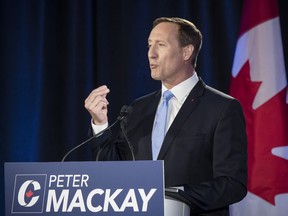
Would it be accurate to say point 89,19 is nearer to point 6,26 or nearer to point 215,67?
point 6,26

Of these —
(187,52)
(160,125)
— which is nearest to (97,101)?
(160,125)

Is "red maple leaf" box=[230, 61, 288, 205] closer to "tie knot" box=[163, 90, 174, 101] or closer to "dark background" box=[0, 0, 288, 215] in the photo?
"dark background" box=[0, 0, 288, 215]

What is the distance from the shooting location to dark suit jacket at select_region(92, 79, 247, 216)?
1919mm

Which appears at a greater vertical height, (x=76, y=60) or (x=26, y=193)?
(x=76, y=60)

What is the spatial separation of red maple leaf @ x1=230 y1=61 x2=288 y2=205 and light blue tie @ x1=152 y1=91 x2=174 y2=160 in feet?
2.83

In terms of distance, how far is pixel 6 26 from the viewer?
131 inches

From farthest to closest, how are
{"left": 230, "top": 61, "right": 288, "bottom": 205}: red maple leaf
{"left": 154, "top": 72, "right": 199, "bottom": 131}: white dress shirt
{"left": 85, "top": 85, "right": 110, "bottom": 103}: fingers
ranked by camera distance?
{"left": 230, "top": 61, "right": 288, "bottom": 205}: red maple leaf
{"left": 154, "top": 72, "right": 199, "bottom": 131}: white dress shirt
{"left": 85, "top": 85, "right": 110, "bottom": 103}: fingers

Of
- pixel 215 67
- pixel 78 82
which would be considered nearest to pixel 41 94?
pixel 78 82

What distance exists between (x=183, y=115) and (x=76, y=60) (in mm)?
1305

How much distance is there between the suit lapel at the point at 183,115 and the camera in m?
2.04

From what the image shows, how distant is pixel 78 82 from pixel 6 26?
2.06ft

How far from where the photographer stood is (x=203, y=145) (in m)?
2.03

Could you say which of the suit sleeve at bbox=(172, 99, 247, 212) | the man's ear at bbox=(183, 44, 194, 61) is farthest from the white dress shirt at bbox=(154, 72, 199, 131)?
the suit sleeve at bbox=(172, 99, 247, 212)

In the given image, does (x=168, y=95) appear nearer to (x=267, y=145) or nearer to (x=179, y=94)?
(x=179, y=94)
